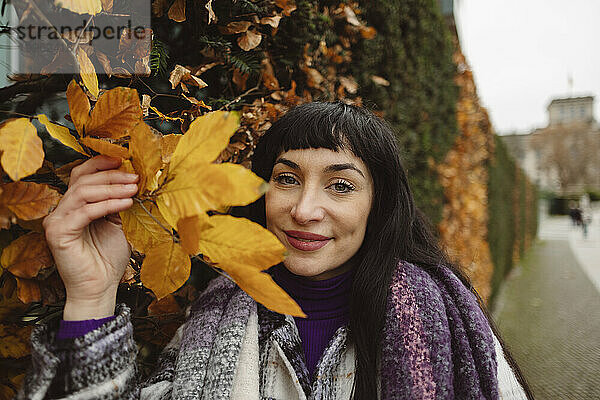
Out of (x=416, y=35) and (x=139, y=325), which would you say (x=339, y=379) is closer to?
(x=139, y=325)

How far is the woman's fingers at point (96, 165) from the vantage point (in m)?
0.78

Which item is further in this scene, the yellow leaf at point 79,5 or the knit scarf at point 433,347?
the knit scarf at point 433,347

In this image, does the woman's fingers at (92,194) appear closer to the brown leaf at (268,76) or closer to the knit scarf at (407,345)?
the knit scarf at (407,345)

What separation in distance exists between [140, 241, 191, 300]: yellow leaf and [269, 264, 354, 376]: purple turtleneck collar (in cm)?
74

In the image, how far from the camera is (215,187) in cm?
55

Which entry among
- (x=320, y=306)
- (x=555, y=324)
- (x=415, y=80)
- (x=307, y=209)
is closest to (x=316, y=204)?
(x=307, y=209)

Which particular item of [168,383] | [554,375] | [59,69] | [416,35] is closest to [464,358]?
[168,383]

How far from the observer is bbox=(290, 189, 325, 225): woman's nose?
120 centimetres

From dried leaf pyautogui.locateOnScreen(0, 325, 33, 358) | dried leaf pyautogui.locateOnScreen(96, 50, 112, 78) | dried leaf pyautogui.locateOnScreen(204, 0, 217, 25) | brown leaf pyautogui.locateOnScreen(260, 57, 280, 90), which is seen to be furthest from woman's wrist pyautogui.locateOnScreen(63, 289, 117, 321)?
brown leaf pyautogui.locateOnScreen(260, 57, 280, 90)

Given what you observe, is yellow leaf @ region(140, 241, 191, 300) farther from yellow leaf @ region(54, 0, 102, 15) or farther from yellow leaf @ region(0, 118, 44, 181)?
yellow leaf @ region(54, 0, 102, 15)

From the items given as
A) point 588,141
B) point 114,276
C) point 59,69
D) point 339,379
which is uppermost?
point 588,141

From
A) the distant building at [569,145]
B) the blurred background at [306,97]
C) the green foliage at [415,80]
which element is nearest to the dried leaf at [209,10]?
the blurred background at [306,97]

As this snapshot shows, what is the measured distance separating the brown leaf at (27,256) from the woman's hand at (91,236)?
24mm

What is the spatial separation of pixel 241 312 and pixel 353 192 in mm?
485
